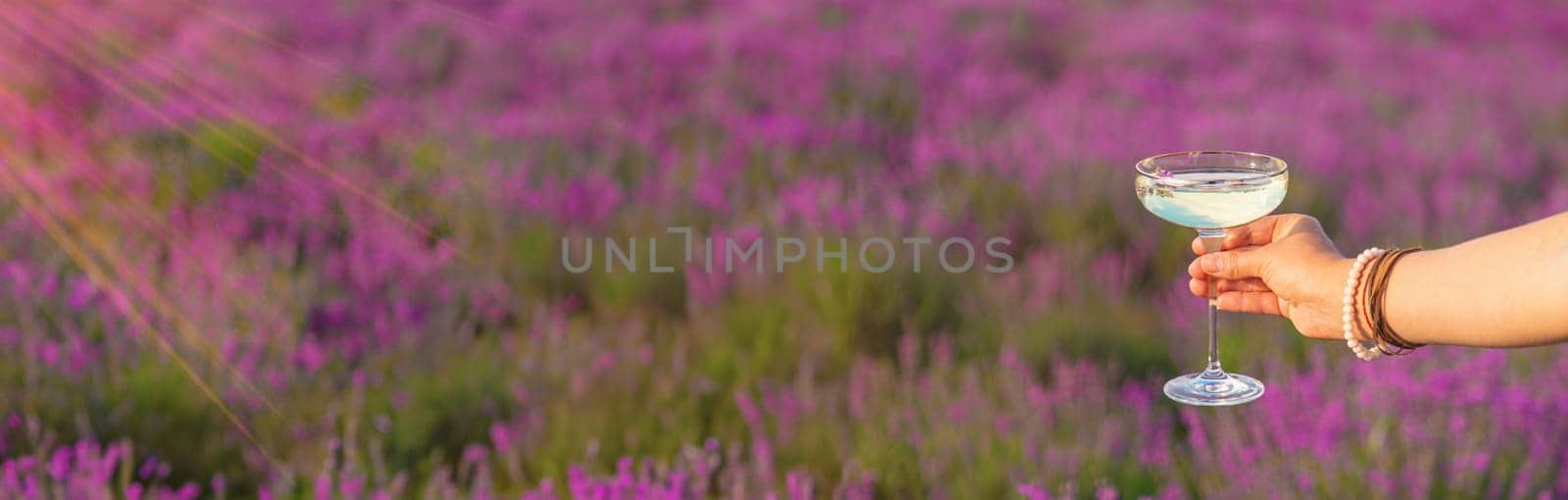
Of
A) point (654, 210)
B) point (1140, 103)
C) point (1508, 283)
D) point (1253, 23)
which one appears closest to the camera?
point (1508, 283)

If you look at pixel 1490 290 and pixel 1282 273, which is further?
pixel 1282 273

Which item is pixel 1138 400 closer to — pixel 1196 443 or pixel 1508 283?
pixel 1196 443

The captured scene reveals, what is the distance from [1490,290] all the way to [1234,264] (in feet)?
1.97

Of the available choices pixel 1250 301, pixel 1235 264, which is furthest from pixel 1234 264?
pixel 1250 301

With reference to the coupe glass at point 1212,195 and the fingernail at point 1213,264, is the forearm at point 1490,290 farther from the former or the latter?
the fingernail at point 1213,264

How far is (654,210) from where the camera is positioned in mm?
4953

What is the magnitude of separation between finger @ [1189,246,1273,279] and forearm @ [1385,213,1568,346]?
1.07 feet

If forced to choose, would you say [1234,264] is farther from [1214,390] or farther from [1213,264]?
[1214,390]

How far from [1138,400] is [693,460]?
1.01m

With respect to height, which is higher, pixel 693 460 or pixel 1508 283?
pixel 1508 283

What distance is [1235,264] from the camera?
272 cm

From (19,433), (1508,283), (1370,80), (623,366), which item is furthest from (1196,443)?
(1370,80)

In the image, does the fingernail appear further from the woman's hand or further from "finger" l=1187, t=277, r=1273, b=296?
"finger" l=1187, t=277, r=1273, b=296

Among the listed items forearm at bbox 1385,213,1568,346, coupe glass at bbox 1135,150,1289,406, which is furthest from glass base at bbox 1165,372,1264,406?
forearm at bbox 1385,213,1568,346
